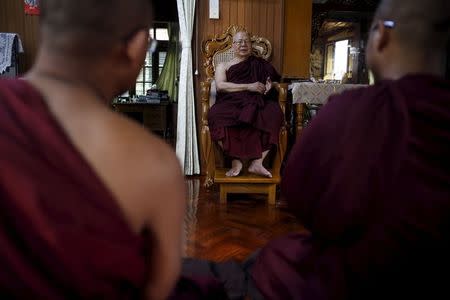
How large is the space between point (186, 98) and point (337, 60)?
15.6 feet

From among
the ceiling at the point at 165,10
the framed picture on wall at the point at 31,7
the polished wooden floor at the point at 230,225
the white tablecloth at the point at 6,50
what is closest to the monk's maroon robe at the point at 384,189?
the polished wooden floor at the point at 230,225

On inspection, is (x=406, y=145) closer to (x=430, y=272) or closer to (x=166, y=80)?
(x=430, y=272)

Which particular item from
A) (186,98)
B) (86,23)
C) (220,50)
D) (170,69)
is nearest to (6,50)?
(186,98)

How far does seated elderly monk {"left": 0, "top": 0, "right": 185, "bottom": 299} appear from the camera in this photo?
66cm

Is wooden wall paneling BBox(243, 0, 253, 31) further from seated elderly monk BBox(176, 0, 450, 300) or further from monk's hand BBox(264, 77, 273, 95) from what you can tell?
seated elderly monk BBox(176, 0, 450, 300)

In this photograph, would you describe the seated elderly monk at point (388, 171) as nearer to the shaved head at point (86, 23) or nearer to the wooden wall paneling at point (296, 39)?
the shaved head at point (86, 23)

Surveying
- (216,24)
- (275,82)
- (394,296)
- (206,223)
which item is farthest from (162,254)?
(216,24)

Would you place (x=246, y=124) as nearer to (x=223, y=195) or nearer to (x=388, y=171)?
(x=223, y=195)

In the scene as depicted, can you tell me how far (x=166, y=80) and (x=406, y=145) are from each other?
7779 mm

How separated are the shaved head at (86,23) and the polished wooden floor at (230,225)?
1484 mm

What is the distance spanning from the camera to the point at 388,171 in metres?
0.95

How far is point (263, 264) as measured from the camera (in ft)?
4.30

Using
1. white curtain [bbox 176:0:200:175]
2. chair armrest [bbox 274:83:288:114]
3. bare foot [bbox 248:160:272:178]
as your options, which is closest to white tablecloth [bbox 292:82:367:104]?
chair armrest [bbox 274:83:288:114]

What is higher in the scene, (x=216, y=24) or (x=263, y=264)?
(x=216, y=24)
